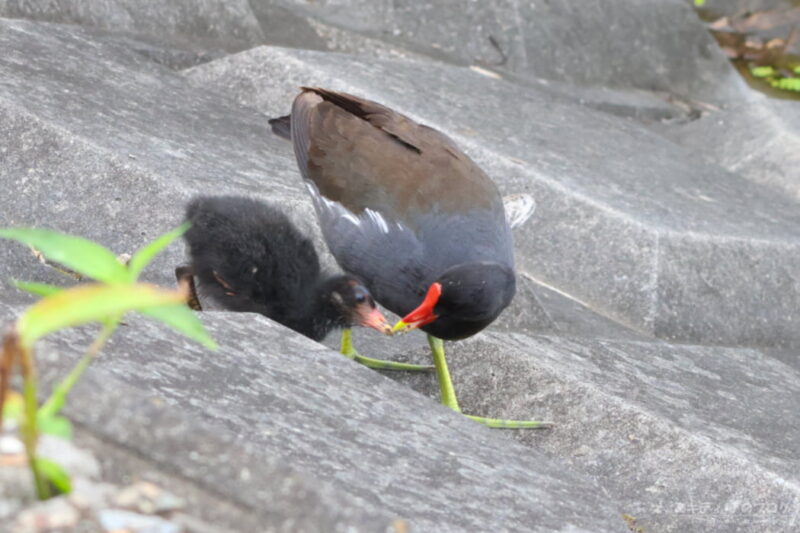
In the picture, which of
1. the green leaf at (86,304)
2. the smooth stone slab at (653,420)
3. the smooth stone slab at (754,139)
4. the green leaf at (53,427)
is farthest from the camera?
the smooth stone slab at (754,139)

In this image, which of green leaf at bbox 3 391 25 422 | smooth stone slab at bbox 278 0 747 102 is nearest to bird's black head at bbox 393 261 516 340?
green leaf at bbox 3 391 25 422

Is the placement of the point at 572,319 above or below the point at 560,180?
below

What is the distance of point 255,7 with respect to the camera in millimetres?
5117

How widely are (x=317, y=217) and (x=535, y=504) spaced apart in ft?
4.73

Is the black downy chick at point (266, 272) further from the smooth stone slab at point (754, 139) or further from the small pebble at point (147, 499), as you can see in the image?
the smooth stone slab at point (754, 139)

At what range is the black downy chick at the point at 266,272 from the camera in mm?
2961

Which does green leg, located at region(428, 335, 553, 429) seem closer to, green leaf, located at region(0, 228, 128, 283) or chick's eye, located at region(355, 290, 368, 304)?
chick's eye, located at region(355, 290, 368, 304)

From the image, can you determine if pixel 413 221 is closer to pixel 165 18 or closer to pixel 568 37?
pixel 165 18

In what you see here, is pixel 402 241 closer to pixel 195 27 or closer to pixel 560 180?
pixel 560 180

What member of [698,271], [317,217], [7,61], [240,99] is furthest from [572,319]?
[7,61]

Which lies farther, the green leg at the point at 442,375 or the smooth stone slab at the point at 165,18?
the smooth stone slab at the point at 165,18

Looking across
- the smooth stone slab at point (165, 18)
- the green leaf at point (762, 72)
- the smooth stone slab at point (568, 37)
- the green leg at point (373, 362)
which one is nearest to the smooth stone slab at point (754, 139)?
the smooth stone slab at point (568, 37)

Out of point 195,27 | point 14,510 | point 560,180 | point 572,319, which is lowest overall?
point 572,319

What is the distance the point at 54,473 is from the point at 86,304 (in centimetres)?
25
